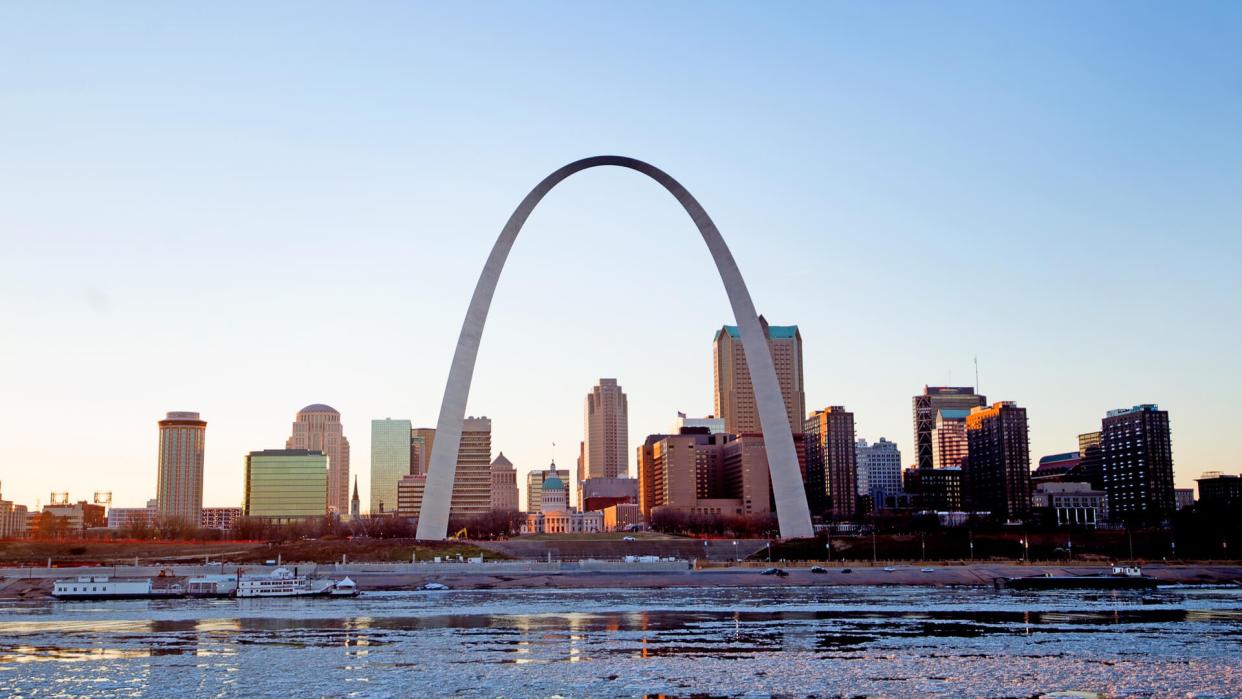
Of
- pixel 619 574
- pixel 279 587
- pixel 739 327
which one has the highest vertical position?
pixel 739 327

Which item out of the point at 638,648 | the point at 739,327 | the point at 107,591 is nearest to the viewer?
the point at 638,648

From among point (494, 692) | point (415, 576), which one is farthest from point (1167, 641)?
point (415, 576)

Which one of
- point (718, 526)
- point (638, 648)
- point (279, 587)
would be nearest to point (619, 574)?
point (279, 587)

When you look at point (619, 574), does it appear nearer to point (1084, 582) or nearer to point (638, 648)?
point (1084, 582)

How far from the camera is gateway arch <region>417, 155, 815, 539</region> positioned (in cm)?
8756

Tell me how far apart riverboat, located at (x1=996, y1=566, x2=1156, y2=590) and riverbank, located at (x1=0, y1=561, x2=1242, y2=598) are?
86.2 inches

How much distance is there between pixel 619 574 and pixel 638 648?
45.7 meters

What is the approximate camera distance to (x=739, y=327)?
89.9m

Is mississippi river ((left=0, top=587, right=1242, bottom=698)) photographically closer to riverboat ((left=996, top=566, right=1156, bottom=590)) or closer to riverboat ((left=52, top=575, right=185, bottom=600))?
riverboat ((left=52, top=575, right=185, bottom=600))

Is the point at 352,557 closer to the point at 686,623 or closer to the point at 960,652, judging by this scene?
the point at 686,623

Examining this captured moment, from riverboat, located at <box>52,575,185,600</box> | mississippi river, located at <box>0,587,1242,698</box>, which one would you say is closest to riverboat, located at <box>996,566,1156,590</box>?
mississippi river, located at <box>0,587,1242,698</box>

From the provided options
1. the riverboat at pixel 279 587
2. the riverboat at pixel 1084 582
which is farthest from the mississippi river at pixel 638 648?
the riverboat at pixel 1084 582

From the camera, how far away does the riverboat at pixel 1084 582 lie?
2795 inches

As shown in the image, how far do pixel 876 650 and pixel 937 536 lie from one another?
78.2 metres
